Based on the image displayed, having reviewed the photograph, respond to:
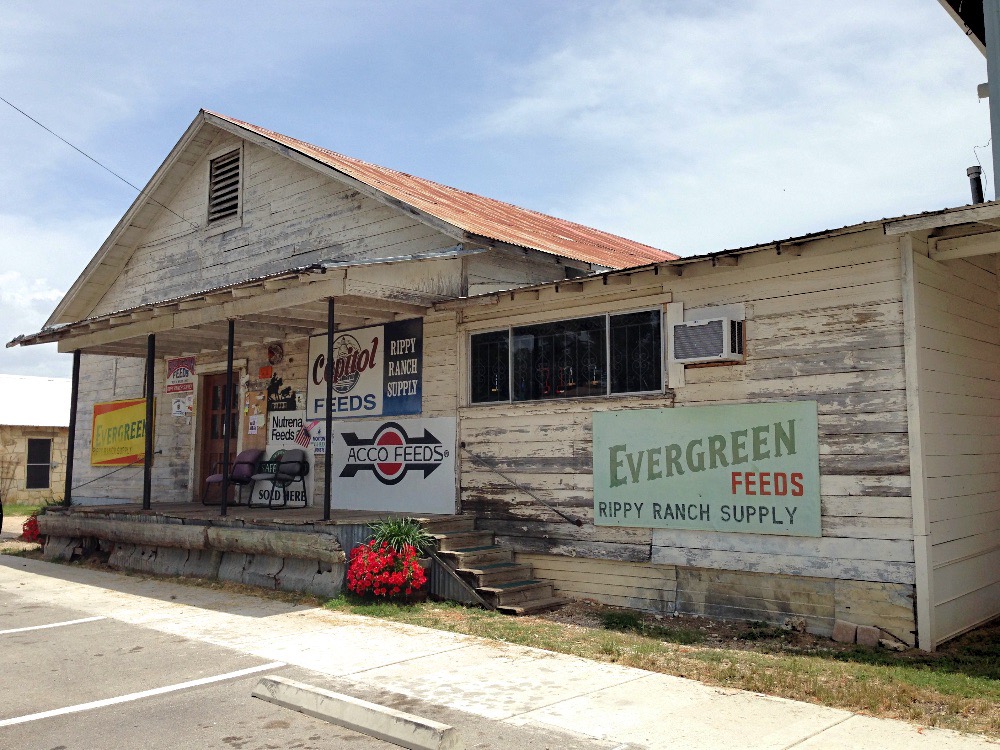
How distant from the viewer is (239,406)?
1362 centimetres

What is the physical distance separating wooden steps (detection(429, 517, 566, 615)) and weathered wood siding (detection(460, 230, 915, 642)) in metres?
0.29

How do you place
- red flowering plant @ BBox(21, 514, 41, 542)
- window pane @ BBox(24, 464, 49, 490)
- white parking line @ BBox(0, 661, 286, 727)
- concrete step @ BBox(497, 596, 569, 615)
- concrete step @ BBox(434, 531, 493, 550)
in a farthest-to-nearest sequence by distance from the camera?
window pane @ BBox(24, 464, 49, 490) → red flowering plant @ BBox(21, 514, 41, 542) → concrete step @ BBox(434, 531, 493, 550) → concrete step @ BBox(497, 596, 569, 615) → white parking line @ BBox(0, 661, 286, 727)

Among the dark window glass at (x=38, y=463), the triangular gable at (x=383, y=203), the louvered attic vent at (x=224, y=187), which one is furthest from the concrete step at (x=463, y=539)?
the dark window glass at (x=38, y=463)

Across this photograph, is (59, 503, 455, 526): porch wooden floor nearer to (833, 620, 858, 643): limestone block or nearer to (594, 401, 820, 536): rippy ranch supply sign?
(594, 401, 820, 536): rippy ranch supply sign

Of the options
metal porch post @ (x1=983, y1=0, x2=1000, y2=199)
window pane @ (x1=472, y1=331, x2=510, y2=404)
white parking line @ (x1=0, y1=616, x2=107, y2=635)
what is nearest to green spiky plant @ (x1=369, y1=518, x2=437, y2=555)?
window pane @ (x1=472, y1=331, x2=510, y2=404)

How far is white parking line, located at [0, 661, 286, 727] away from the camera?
17.4 ft

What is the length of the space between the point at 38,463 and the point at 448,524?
64.5ft

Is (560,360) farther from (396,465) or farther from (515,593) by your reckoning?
(396,465)

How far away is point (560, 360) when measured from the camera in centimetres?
948

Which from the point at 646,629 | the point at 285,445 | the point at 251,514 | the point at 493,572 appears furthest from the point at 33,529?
the point at 646,629

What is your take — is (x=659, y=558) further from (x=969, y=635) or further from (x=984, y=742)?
(x=984, y=742)

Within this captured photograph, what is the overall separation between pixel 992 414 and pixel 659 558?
3.55 m

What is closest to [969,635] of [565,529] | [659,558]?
[659,558]

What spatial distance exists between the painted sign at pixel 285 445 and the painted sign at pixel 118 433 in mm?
3195
